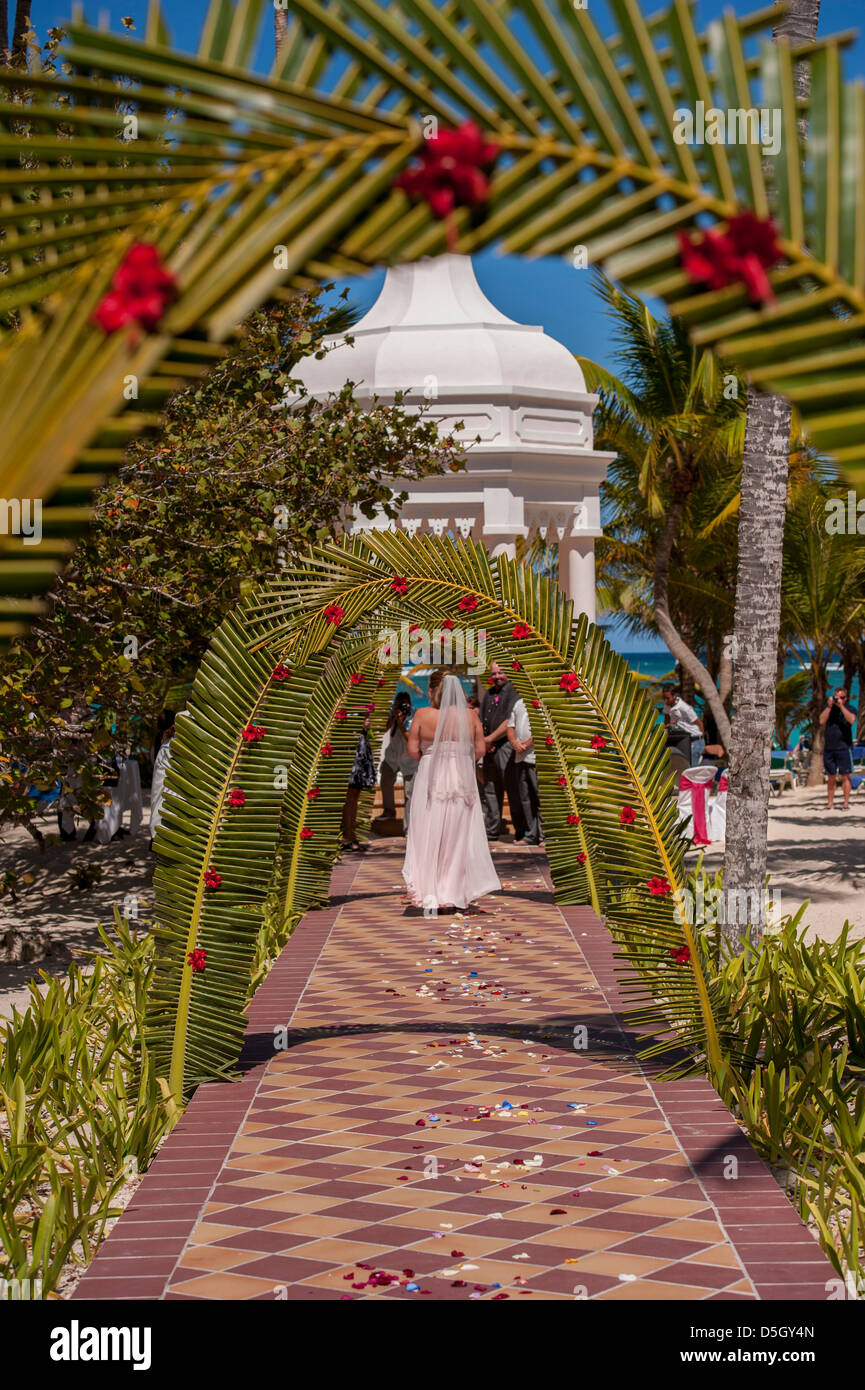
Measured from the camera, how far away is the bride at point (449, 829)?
12.1 m

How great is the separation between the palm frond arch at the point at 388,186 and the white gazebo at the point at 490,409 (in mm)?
16087

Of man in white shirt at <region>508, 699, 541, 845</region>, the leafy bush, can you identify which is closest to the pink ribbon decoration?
man in white shirt at <region>508, 699, 541, 845</region>

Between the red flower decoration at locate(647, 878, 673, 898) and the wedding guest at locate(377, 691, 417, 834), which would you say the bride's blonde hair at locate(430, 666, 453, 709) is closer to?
the wedding guest at locate(377, 691, 417, 834)

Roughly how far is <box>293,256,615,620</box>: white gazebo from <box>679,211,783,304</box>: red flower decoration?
16216mm

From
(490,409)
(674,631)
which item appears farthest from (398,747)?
Result: (490,409)

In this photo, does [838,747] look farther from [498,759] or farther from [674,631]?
[498,759]

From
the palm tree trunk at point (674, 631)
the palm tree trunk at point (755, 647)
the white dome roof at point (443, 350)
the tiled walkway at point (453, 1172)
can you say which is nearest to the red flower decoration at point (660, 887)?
the tiled walkway at point (453, 1172)

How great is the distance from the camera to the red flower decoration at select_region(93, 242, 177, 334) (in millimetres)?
1749

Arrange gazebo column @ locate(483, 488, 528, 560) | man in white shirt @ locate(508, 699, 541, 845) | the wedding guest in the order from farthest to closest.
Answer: gazebo column @ locate(483, 488, 528, 560) < the wedding guest < man in white shirt @ locate(508, 699, 541, 845)

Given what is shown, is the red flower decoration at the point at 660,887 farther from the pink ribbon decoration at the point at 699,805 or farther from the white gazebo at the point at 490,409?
the white gazebo at the point at 490,409

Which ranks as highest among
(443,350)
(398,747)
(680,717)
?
(443,350)

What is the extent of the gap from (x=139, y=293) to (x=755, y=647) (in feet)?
23.7

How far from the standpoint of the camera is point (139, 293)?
5.76 feet
